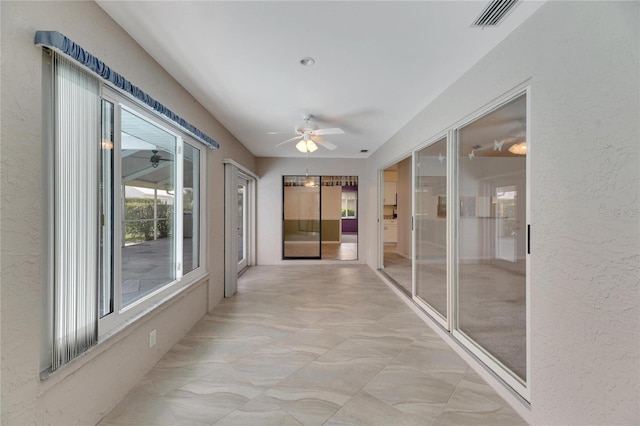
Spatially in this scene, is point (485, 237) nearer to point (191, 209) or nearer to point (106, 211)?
point (106, 211)

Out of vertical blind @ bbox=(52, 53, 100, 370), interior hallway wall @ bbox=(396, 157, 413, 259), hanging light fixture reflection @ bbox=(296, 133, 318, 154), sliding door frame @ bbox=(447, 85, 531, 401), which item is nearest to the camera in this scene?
vertical blind @ bbox=(52, 53, 100, 370)

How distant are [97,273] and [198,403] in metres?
1.09

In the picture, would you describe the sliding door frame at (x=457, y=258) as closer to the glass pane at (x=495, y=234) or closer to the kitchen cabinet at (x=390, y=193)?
the glass pane at (x=495, y=234)

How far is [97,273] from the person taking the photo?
1549mm

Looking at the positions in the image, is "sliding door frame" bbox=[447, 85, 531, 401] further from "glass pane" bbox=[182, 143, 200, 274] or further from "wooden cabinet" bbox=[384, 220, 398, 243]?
"wooden cabinet" bbox=[384, 220, 398, 243]

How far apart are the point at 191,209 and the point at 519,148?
3198 millimetres

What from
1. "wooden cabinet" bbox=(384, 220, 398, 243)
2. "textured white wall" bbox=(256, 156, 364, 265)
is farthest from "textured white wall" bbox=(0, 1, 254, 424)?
"wooden cabinet" bbox=(384, 220, 398, 243)

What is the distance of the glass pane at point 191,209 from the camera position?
2893 mm

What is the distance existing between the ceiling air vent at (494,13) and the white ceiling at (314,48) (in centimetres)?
4

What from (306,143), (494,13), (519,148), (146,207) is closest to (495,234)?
(519,148)

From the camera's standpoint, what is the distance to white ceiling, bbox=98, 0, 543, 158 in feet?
5.14

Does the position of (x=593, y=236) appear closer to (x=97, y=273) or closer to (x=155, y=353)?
(x=97, y=273)

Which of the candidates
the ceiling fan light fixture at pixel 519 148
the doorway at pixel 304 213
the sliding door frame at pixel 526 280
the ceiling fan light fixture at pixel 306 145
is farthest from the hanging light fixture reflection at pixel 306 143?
the doorway at pixel 304 213

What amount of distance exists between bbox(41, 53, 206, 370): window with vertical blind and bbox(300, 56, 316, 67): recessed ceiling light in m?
1.31
